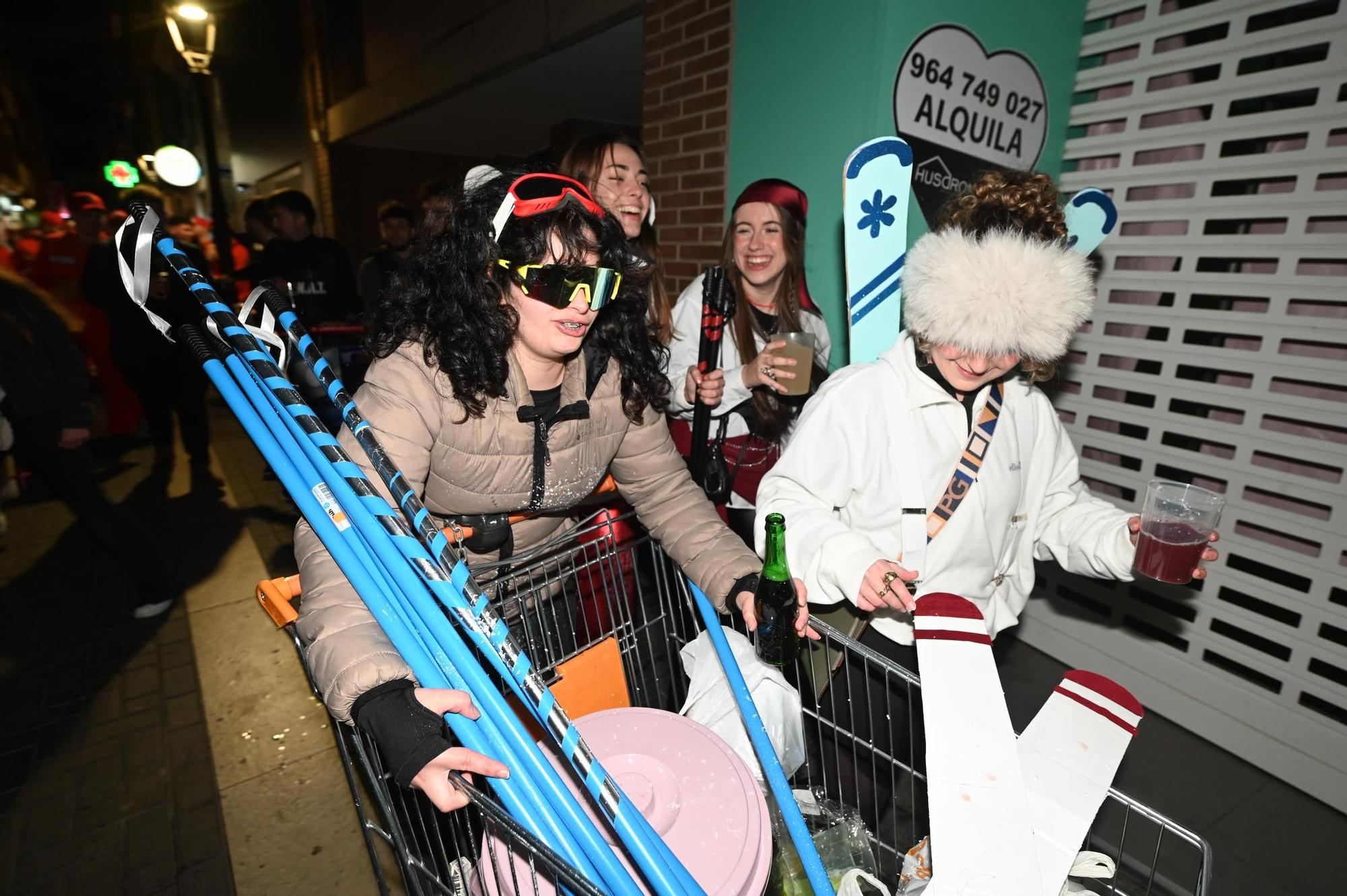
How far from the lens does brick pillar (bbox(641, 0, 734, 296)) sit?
12.8 ft

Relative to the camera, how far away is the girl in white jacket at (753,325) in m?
2.98

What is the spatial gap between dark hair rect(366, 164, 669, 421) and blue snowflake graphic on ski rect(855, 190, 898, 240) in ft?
3.23

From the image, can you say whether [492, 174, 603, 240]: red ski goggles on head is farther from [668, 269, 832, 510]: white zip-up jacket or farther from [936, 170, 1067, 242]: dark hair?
[668, 269, 832, 510]: white zip-up jacket

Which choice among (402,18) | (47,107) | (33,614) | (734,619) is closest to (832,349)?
(734,619)

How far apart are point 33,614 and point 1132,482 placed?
618 centimetres

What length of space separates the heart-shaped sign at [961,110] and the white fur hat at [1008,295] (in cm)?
161

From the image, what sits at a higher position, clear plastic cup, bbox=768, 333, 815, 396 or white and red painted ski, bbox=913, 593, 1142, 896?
clear plastic cup, bbox=768, 333, 815, 396

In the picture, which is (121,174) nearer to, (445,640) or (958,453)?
(445,640)

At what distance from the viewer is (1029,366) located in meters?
1.89

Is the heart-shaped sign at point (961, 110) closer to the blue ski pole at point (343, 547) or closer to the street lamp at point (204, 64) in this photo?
the blue ski pole at point (343, 547)

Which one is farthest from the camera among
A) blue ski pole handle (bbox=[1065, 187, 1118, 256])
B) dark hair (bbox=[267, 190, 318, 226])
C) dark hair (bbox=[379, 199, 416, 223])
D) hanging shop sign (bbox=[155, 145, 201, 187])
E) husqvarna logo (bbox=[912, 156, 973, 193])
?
hanging shop sign (bbox=[155, 145, 201, 187])

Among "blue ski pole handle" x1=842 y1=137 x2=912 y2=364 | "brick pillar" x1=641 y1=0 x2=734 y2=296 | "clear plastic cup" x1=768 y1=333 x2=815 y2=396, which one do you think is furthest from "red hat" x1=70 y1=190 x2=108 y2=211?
"blue ski pole handle" x1=842 y1=137 x2=912 y2=364

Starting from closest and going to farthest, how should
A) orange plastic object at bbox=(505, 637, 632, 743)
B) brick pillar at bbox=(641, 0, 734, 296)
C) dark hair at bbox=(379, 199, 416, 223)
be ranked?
orange plastic object at bbox=(505, 637, 632, 743) < brick pillar at bbox=(641, 0, 734, 296) < dark hair at bbox=(379, 199, 416, 223)

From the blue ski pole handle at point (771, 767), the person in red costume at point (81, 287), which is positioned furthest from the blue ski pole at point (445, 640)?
the person in red costume at point (81, 287)
